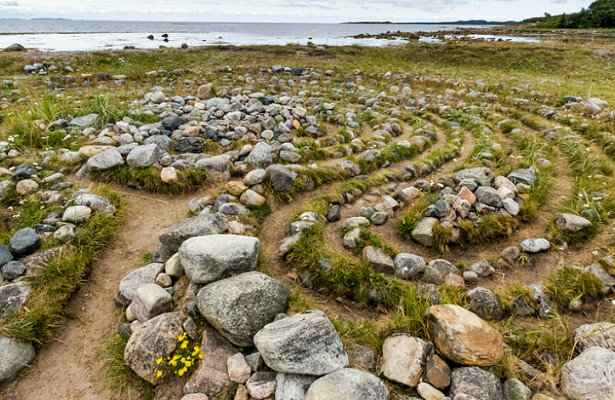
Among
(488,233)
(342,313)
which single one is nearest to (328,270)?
(342,313)

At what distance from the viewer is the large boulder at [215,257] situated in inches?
190

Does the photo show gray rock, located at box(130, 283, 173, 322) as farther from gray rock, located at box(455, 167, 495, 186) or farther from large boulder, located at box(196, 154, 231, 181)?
gray rock, located at box(455, 167, 495, 186)

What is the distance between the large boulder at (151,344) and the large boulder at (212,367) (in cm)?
42

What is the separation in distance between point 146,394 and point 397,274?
4316 millimetres

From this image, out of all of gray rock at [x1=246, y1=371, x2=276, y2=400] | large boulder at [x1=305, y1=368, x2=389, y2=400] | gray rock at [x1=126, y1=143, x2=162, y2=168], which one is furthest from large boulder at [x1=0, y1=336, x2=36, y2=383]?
gray rock at [x1=126, y1=143, x2=162, y2=168]

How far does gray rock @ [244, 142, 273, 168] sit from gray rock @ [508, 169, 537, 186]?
6.79 meters

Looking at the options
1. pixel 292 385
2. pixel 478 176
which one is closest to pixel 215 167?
pixel 292 385

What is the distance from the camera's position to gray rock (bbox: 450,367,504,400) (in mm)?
3367

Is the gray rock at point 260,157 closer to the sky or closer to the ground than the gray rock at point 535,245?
closer to the sky

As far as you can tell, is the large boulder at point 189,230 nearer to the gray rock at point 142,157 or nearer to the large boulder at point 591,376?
the gray rock at point 142,157

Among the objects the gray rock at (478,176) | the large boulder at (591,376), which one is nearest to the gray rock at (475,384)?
the large boulder at (591,376)

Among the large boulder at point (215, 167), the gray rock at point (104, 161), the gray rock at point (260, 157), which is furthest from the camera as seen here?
the gray rock at point (260, 157)

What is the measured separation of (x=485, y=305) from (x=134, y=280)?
5.65 metres

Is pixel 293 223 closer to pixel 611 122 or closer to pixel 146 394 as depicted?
pixel 146 394
